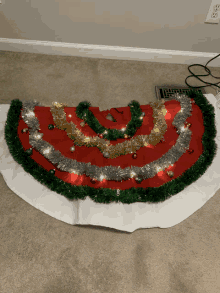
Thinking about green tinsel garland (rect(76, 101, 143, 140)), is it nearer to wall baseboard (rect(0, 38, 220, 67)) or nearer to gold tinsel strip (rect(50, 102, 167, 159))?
gold tinsel strip (rect(50, 102, 167, 159))

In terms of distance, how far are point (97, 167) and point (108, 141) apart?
0.57ft

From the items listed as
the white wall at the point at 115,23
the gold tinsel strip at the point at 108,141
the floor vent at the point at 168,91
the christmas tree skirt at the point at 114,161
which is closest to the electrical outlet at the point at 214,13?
the white wall at the point at 115,23

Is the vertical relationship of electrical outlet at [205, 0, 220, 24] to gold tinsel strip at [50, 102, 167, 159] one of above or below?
above

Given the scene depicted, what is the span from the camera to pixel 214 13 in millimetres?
1175

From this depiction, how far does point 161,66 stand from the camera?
58.9 inches

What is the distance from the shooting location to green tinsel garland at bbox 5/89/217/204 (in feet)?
3.10

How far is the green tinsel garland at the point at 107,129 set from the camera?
1.08 meters

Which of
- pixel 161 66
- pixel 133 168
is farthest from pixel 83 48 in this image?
pixel 133 168

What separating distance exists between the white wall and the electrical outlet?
0.08 feet

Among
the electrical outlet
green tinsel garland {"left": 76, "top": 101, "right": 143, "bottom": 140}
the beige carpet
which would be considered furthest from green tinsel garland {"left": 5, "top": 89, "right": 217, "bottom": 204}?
the electrical outlet

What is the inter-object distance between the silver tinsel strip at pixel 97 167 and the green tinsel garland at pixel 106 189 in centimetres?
7

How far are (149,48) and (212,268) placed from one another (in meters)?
1.48

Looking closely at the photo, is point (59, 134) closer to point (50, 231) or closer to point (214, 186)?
point (50, 231)

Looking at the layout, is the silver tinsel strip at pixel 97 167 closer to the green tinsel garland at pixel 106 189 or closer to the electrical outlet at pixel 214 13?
the green tinsel garland at pixel 106 189
